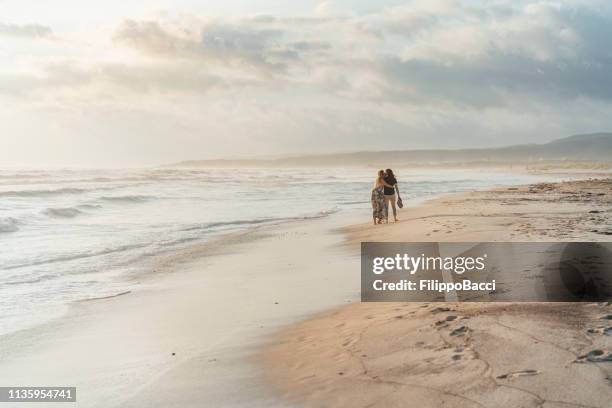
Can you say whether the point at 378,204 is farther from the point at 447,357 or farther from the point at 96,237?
the point at 447,357

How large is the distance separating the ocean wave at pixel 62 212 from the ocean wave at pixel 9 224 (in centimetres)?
246

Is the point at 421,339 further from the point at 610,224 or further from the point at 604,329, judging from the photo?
the point at 610,224

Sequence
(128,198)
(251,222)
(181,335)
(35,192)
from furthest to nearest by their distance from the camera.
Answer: (35,192), (128,198), (251,222), (181,335)

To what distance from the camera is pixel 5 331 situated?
596 centimetres

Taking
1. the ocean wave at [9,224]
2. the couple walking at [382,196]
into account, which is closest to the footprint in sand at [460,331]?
the couple walking at [382,196]

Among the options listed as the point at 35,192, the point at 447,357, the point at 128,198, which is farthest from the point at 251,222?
the point at 35,192

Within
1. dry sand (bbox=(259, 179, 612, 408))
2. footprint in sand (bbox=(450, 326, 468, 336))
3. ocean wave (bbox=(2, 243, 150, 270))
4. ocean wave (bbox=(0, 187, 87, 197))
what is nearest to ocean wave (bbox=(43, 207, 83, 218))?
ocean wave (bbox=(2, 243, 150, 270))

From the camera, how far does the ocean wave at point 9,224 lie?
15471mm

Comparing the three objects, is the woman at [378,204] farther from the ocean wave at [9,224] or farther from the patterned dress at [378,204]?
the ocean wave at [9,224]

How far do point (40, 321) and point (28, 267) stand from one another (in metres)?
4.00

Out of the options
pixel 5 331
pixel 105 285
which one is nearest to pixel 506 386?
pixel 5 331

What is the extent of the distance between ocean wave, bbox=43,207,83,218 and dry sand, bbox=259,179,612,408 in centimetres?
1609

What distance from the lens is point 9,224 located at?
630 inches

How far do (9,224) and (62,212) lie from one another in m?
3.85
